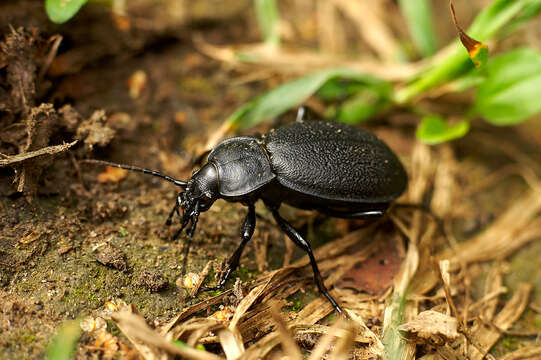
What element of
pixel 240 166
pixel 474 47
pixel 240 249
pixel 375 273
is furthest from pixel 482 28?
pixel 240 249

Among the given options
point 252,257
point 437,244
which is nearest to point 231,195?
point 252,257

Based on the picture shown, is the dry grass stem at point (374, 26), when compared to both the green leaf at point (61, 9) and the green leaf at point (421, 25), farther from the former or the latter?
the green leaf at point (61, 9)

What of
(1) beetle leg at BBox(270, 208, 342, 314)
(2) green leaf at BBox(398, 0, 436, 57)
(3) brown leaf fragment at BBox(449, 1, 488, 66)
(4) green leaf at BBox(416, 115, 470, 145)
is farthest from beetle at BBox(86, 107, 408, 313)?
(2) green leaf at BBox(398, 0, 436, 57)

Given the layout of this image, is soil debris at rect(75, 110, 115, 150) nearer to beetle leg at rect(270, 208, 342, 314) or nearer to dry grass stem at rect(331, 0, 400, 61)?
beetle leg at rect(270, 208, 342, 314)

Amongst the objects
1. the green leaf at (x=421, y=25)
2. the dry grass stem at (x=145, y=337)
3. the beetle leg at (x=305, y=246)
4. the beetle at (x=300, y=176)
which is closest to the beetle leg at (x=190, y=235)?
the beetle at (x=300, y=176)

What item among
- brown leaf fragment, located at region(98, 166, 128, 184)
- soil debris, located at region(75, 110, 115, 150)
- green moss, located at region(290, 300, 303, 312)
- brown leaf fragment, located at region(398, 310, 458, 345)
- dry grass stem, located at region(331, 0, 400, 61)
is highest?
dry grass stem, located at region(331, 0, 400, 61)

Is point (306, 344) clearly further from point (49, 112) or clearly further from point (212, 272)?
point (49, 112)
